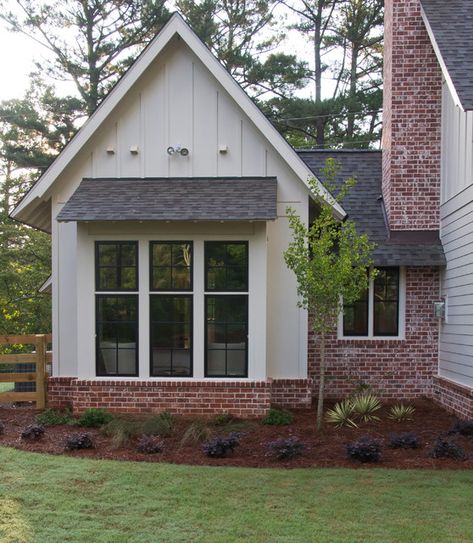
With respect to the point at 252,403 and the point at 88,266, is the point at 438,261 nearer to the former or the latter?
the point at 252,403

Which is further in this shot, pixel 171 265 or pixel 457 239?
pixel 457 239

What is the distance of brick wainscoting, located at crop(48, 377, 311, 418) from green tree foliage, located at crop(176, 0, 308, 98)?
57.1 ft

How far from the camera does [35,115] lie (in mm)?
23609

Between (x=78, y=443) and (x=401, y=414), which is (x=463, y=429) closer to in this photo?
(x=401, y=414)

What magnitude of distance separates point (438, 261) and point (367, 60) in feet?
56.9

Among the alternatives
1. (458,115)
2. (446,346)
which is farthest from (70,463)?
(458,115)

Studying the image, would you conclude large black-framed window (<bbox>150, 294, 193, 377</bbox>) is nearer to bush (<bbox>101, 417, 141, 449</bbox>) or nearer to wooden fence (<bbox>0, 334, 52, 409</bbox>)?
bush (<bbox>101, 417, 141, 449</bbox>)

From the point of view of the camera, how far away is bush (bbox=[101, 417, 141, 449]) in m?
7.63

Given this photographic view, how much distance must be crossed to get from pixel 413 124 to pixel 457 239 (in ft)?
8.52

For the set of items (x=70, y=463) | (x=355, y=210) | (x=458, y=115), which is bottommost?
(x=70, y=463)

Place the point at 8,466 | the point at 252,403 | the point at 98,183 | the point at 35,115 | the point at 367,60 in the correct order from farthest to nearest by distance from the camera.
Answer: the point at 367,60 → the point at 35,115 → the point at 98,183 → the point at 252,403 → the point at 8,466

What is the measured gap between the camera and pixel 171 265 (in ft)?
31.6

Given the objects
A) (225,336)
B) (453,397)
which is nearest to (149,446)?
(225,336)

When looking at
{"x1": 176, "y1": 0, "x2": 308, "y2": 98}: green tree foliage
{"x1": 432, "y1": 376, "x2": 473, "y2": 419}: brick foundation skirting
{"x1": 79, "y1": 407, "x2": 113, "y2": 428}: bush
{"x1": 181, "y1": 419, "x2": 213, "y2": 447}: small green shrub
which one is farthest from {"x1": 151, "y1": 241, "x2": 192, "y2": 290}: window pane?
{"x1": 176, "y1": 0, "x2": 308, "y2": 98}: green tree foliage
